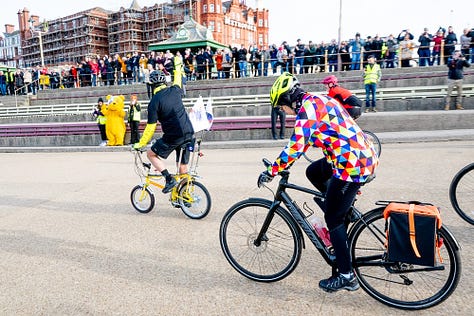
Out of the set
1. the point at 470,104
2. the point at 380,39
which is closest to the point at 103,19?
the point at 380,39

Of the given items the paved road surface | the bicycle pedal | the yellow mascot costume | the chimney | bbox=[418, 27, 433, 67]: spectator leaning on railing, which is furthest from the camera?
the chimney

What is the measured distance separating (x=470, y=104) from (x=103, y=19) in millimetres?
111731

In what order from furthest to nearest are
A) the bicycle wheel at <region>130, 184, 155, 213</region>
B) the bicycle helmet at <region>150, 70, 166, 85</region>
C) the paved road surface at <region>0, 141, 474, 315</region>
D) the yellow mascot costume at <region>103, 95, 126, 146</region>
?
the yellow mascot costume at <region>103, 95, 126, 146</region>
the bicycle wheel at <region>130, 184, 155, 213</region>
the bicycle helmet at <region>150, 70, 166, 85</region>
the paved road surface at <region>0, 141, 474, 315</region>

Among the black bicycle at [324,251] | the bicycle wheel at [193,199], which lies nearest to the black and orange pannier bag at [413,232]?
the black bicycle at [324,251]

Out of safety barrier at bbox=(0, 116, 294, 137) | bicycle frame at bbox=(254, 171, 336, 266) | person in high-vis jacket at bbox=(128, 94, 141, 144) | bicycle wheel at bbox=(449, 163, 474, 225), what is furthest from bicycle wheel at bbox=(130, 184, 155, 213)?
person in high-vis jacket at bbox=(128, 94, 141, 144)

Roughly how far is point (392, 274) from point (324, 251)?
1.95 feet

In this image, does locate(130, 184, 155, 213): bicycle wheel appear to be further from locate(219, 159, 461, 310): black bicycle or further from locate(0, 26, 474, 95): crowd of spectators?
locate(0, 26, 474, 95): crowd of spectators

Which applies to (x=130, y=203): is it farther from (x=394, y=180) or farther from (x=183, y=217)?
(x=394, y=180)

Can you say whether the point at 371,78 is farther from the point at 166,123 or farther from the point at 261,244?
the point at 261,244

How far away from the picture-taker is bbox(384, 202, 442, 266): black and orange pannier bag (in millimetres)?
2787

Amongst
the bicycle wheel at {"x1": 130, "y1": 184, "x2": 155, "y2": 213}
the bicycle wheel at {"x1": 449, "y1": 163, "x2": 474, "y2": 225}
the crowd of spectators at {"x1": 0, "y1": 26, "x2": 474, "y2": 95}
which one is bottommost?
the bicycle wheel at {"x1": 130, "y1": 184, "x2": 155, "y2": 213}

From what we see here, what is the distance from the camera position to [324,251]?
3.41 m

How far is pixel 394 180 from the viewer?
7250mm

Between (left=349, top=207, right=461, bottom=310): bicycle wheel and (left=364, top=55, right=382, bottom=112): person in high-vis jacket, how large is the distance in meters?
12.6
